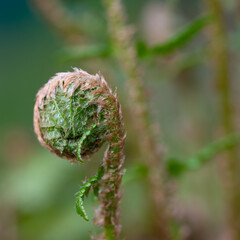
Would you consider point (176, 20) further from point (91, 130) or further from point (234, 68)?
point (91, 130)

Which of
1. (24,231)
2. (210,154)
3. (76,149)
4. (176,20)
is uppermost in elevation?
(176,20)

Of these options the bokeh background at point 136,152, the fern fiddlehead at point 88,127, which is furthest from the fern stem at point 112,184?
the bokeh background at point 136,152

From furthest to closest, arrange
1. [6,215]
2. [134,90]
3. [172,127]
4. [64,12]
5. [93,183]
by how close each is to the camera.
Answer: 1. [172,127]
2. [6,215]
3. [64,12]
4. [134,90]
5. [93,183]

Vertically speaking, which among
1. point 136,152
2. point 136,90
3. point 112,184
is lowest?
point 112,184

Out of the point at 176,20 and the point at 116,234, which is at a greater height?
the point at 176,20

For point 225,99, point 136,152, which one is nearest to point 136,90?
point 225,99

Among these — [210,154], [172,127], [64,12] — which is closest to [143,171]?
[210,154]

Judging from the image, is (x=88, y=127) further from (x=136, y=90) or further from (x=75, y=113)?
(x=136, y=90)
